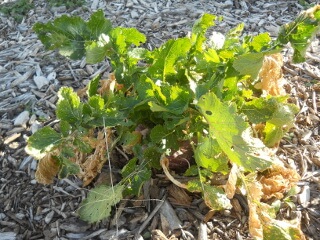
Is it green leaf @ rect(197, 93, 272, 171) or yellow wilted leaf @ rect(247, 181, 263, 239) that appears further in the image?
yellow wilted leaf @ rect(247, 181, 263, 239)

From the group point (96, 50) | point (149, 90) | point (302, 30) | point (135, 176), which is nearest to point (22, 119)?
point (96, 50)

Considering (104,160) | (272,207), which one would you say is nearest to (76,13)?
(104,160)

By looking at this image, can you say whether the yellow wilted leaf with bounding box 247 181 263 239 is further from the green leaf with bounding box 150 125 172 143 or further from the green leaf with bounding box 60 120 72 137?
the green leaf with bounding box 60 120 72 137

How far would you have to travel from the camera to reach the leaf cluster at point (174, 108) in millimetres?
1830

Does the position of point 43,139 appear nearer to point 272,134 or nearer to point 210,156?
point 210,156

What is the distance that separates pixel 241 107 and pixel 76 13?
73.5 inches

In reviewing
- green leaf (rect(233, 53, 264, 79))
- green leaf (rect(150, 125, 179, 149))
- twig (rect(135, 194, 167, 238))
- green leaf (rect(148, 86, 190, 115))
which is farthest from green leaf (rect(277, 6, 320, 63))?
twig (rect(135, 194, 167, 238))

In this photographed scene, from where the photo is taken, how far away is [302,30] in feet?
6.45

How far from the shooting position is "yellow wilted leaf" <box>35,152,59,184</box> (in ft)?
6.59

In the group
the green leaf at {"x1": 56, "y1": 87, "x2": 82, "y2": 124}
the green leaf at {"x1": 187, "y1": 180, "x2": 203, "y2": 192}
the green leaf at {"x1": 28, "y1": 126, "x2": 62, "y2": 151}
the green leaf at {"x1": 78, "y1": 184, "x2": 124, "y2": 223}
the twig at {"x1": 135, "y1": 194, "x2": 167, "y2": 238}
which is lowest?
the twig at {"x1": 135, "y1": 194, "x2": 167, "y2": 238}

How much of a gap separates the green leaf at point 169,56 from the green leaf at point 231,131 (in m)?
0.39

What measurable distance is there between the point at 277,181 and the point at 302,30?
25.9 inches

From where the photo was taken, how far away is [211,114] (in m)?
1.66

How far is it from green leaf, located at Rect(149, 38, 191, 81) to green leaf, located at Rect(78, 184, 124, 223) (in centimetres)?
52
